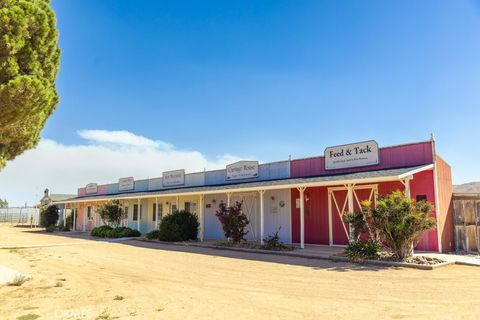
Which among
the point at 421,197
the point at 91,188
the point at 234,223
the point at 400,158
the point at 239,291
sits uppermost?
the point at 91,188

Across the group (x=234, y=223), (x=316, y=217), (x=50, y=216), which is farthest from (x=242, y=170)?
(x=50, y=216)

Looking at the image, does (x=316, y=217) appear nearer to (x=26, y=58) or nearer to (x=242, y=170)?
(x=242, y=170)

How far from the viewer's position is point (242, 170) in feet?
72.3

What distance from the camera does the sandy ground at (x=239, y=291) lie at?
20.7 feet

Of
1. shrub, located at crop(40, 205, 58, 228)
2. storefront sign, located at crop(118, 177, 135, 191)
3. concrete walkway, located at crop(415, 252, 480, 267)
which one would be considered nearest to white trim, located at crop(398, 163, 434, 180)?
concrete walkway, located at crop(415, 252, 480, 267)

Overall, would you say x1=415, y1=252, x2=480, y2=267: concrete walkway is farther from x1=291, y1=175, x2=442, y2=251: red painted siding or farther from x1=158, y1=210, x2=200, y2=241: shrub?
x1=158, y1=210, x2=200, y2=241: shrub

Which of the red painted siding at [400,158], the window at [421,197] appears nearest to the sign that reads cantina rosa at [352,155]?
the red painted siding at [400,158]

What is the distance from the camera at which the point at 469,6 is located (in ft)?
28.5

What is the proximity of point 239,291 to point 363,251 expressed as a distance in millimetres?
5458

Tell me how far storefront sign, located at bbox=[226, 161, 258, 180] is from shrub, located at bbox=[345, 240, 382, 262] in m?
9.62

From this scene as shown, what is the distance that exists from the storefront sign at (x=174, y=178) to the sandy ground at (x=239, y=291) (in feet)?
47.4

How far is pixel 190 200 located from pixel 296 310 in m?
18.1

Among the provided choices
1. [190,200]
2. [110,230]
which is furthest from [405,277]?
[110,230]

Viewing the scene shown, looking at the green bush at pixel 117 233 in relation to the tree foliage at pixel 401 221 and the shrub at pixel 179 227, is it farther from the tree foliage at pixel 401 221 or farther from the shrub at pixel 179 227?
the tree foliage at pixel 401 221
